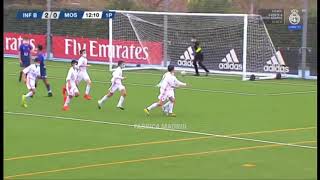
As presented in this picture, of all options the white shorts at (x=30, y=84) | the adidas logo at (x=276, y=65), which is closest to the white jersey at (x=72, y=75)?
the white shorts at (x=30, y=84)

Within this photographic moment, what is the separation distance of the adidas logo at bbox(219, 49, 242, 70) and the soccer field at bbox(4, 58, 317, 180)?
25.8ft

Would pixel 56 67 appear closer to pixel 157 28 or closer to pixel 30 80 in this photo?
pixel 157 28

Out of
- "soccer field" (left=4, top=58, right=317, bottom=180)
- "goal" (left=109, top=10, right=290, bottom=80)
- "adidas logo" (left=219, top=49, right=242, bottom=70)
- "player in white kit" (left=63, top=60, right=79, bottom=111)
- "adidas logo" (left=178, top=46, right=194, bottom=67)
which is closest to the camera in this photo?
"soccer field" (left=4, top=58, right=317, bottom=180)

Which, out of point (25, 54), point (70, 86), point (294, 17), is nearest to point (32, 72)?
point (70, 86)

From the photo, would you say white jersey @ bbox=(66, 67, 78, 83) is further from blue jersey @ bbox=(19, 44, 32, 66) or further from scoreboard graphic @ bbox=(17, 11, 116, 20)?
scoreboard graphic @ bbox=(17, 11, 116, 20)

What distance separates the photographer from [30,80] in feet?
76.7

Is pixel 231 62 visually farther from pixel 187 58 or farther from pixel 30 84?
pixel 30 84

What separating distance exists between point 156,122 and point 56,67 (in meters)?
21.5

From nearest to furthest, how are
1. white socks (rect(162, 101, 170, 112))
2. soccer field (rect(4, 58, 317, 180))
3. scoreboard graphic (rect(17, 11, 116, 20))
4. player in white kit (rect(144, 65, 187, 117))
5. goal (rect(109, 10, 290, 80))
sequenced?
1. soccer field (rect(4, 58, 317, 180))
2. player in white kit (rect(144, 65, 187, 117))
3. white socks (rect(162, 101, 170, 112))
4. goal (rect(109, 10, 290, 80))
5. scoreboard graphic (rect(17, 11, 116, 20))

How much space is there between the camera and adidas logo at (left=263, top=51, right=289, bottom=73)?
35.6m

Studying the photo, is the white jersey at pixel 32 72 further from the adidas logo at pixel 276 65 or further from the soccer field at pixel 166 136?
the adidas logo at pixel 276 65

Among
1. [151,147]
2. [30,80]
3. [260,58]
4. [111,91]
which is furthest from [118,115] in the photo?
[260,58]

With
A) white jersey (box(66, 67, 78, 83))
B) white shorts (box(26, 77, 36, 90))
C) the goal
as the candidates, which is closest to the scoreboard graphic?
the goal

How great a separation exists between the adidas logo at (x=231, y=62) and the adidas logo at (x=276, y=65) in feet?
4.59
